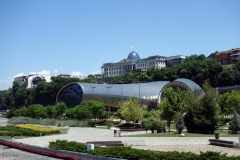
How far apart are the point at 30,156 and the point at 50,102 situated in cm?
9653

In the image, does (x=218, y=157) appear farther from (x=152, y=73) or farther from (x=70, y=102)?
(x=152, y=73)

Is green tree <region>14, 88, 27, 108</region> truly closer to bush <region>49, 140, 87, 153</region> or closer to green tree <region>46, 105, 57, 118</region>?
green tree <region>46, 105, 57, 118</region>

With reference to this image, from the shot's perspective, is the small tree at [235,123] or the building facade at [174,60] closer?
the small tree at [235,123]

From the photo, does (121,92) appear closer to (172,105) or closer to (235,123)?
(172,105)

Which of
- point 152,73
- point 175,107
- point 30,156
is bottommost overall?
point 30,156

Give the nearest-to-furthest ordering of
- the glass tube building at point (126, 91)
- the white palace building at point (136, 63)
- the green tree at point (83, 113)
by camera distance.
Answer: the green tree at point (83, 113) < the glass tube building at point (126, 91) < the white palace building at point (136, 63)

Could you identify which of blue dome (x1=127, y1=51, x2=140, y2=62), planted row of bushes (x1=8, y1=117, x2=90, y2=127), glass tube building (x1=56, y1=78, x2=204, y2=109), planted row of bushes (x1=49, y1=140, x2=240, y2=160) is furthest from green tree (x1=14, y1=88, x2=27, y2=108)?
planted row of bushes (x1=49, y1=140, x2=240, y2=160)

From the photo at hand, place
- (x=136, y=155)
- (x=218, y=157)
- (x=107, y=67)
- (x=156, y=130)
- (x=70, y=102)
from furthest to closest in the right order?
1. (x=107, y=67)
2. (x=70, y=102)
3. (x=156, y=130)
4. (x=136, y=155)
5. (x=218, y=157)

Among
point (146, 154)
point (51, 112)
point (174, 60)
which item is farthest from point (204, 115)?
point (174, 60)

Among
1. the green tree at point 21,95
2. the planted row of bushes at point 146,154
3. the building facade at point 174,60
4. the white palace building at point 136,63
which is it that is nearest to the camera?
the planted row of bushes at point 146,154

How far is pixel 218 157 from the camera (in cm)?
1176

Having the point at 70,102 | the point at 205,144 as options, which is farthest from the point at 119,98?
the point at 205,144

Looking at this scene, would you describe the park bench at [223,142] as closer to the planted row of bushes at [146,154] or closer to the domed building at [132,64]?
the planted row of bushes at [146,154]

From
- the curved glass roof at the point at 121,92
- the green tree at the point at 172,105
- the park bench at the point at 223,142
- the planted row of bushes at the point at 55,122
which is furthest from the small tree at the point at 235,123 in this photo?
the curved glass roof at the point at 121,92
